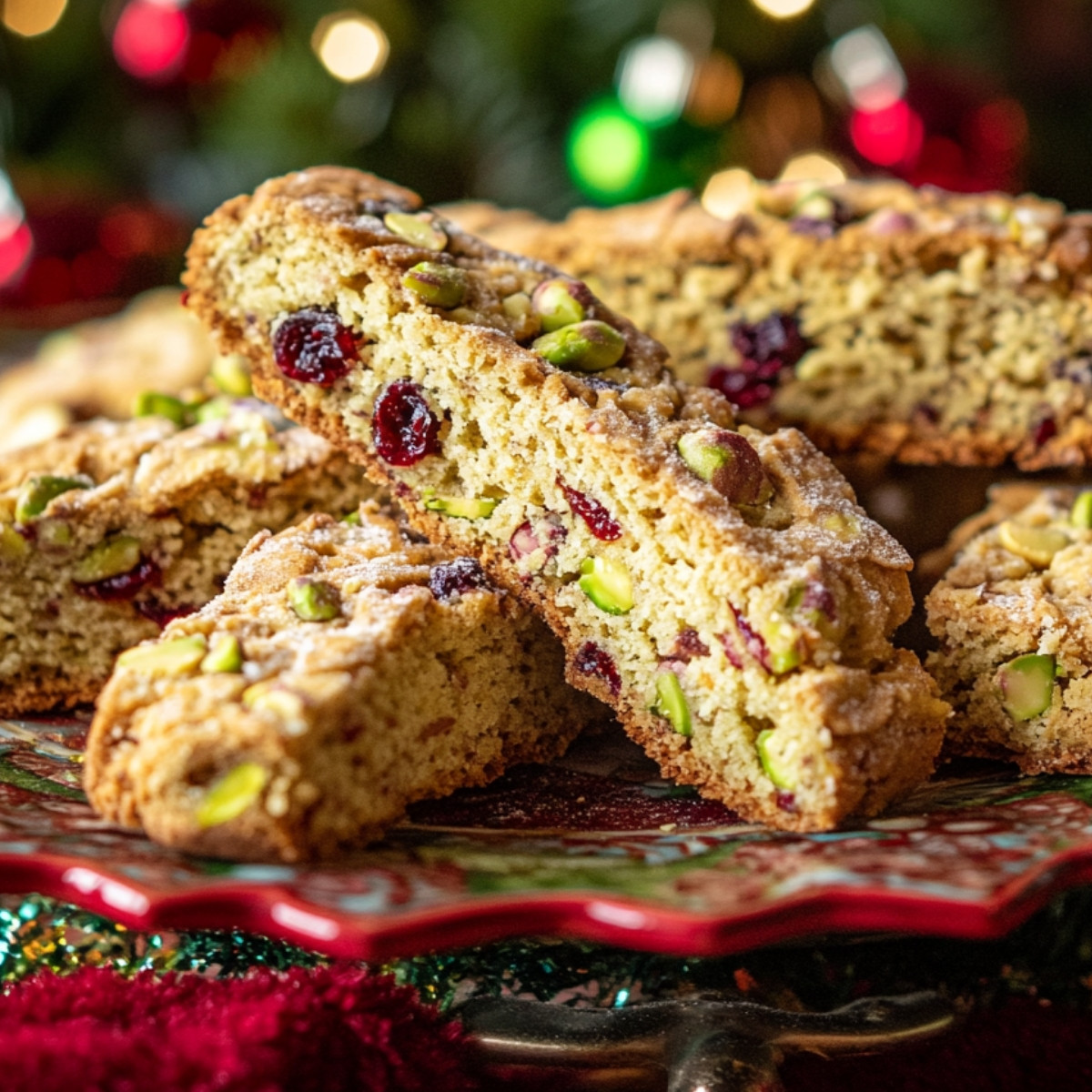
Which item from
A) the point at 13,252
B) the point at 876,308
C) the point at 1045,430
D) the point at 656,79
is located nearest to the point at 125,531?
the point at 876,308

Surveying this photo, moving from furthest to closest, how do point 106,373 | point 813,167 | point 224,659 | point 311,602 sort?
1. point 813,167
2. point 106,373
3. point 311,602
4. point 224,659

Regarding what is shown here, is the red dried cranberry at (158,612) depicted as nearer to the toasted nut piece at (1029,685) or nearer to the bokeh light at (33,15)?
the toasted nut piece at (1029,685)

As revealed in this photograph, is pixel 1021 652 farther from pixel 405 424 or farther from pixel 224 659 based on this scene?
pixel 224 659

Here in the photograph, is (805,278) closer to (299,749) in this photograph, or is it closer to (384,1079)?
(299,749)

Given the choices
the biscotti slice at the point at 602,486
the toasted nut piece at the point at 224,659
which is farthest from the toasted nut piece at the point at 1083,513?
the toasted nut piece at the point at 224,659

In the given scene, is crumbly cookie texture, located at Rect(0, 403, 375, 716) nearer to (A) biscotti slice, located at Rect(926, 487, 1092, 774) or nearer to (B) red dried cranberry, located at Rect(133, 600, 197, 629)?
(B) red dried cranberry, located at Rect(133, 600, 197, 629)
